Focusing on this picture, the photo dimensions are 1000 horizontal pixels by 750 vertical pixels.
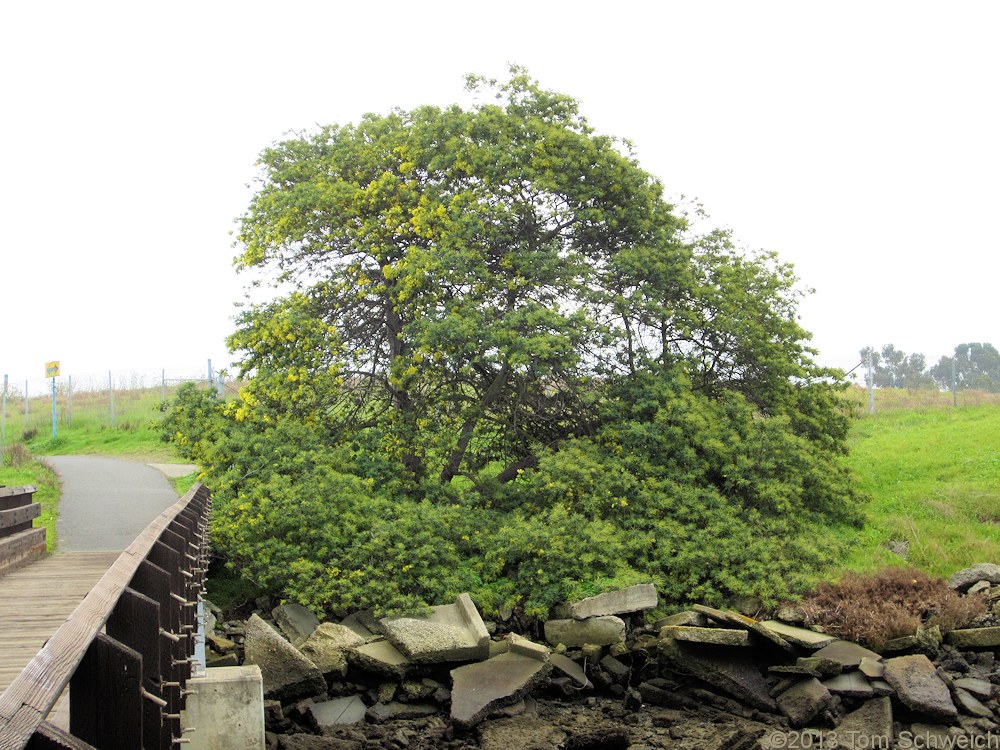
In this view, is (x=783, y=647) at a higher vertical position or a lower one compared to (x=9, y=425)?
lower

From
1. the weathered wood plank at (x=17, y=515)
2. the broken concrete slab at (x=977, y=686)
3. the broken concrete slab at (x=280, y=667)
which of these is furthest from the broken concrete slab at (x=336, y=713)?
the broken concrete slab at (x=977, y=686)

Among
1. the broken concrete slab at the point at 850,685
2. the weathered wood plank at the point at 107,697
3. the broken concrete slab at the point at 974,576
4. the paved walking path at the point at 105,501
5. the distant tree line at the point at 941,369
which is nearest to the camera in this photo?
the weathered wood plank at the point at 107,697

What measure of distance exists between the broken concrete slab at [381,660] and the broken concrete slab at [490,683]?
58cm

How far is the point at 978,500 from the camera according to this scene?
1482cm

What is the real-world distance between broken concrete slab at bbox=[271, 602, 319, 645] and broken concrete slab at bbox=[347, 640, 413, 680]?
2.72 feet

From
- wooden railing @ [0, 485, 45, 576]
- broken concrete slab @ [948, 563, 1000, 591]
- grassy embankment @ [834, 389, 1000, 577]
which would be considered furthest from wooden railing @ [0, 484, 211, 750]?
grassy embankment @ [834, 389, 1000, 577]

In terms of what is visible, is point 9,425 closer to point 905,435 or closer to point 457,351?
point 457,351

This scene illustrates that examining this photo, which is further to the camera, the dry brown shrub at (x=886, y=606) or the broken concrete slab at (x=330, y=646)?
the dry brown shrub at (x=886, y=606)

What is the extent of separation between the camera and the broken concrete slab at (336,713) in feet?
30.9

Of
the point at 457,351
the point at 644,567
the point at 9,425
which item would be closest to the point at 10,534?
the point at 457,351

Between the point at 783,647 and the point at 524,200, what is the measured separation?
780 centimetres

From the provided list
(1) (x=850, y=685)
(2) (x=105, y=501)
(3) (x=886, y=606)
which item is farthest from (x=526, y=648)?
(2) (x=105, y=501)

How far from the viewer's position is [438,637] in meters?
10.4

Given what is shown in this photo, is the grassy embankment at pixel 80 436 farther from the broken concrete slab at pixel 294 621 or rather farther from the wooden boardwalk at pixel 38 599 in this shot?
the wooden boardwalk at pixel 38 599
